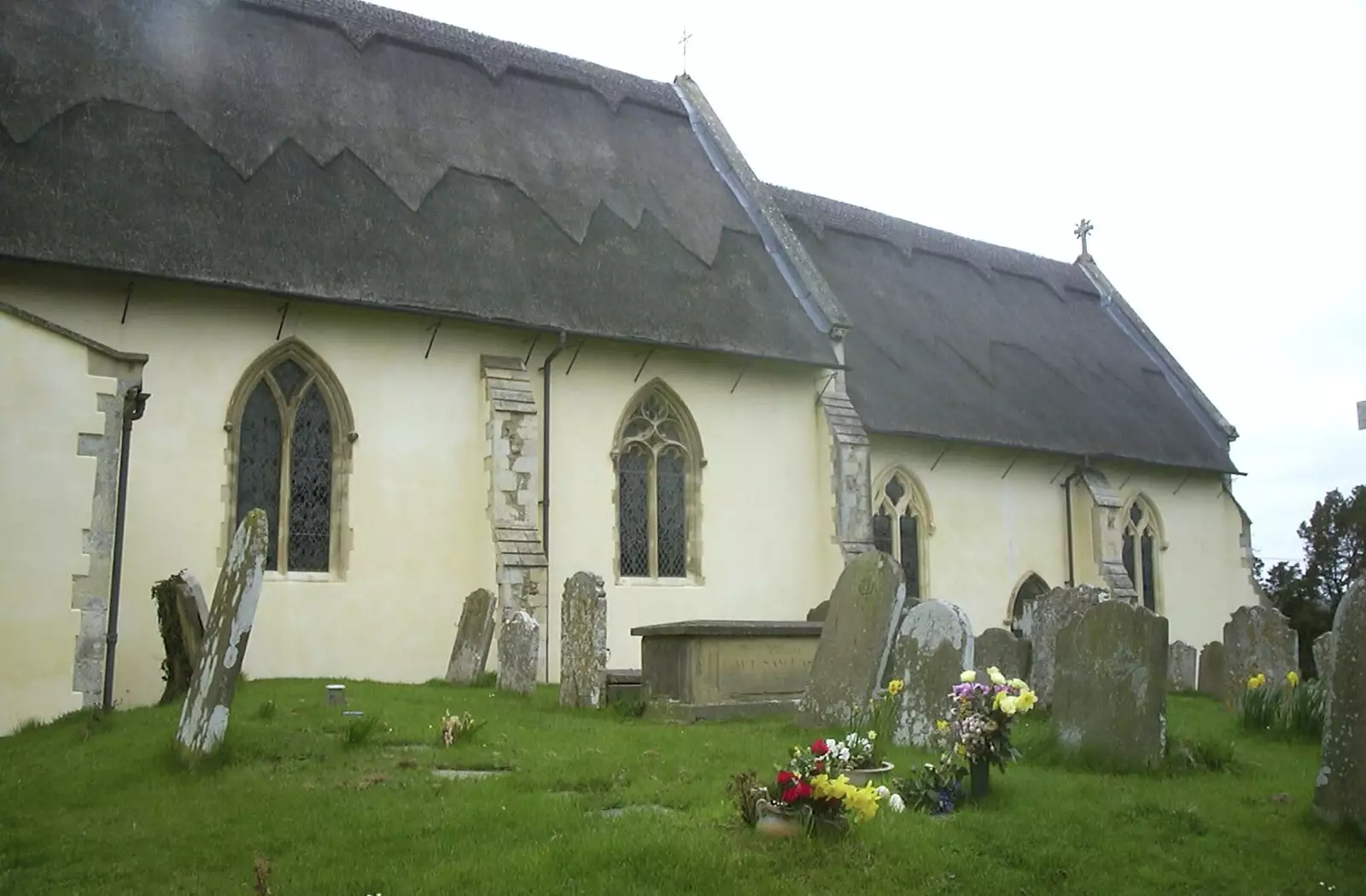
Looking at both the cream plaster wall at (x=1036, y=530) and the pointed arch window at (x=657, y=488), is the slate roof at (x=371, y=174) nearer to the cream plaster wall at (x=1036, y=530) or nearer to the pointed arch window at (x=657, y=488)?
the pointed arch window at (x=657, y=488)

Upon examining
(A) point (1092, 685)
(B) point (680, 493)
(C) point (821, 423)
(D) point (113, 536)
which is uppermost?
(C) point (821, 423)

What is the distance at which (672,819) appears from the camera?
277 inches

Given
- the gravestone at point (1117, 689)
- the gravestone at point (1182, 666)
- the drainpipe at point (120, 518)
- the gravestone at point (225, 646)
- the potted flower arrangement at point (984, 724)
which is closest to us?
the potted flower arrangement at point (984, 724)

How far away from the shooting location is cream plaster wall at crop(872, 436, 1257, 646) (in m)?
23.7

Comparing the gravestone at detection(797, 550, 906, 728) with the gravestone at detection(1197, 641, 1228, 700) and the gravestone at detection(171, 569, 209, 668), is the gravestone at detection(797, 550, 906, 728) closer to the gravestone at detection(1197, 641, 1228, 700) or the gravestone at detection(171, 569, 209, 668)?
the gravestone at detection(171, 569, 209, 668)

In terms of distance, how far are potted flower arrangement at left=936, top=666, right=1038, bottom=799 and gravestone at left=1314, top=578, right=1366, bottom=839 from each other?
5.81ft

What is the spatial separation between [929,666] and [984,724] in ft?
7.22

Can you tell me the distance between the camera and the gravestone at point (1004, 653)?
13.9m

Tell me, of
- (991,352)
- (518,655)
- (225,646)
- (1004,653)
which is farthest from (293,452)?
(991,352)

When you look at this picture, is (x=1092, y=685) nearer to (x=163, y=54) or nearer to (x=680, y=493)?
(x=680, y=493)

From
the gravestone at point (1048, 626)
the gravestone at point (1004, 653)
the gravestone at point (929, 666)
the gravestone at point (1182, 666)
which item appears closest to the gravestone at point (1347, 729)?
the gravestone at point (929, 666)

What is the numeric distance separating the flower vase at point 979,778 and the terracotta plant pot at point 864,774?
0.51 meters

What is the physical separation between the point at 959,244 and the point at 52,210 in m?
20.6

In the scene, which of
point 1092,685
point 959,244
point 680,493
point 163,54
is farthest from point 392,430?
point 959,244
